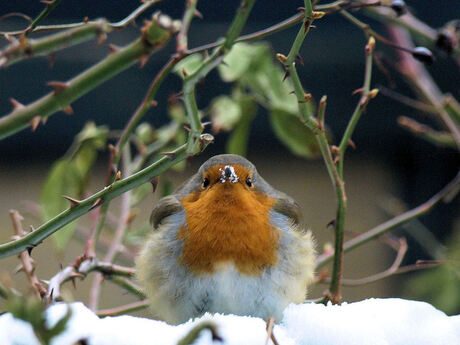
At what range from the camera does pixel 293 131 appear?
6.59 feet

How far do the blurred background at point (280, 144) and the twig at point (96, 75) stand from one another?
2616mm

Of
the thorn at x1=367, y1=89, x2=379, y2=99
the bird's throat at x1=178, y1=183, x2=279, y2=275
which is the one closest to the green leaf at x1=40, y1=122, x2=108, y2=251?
the bird's throat at x1=178, y1=183, x2=279, y2=275

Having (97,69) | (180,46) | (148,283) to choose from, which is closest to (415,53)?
(180,46)

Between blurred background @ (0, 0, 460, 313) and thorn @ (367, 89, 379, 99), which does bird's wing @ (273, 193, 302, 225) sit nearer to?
thorn @ (367, 89, 379, 99)

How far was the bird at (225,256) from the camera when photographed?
168 cm

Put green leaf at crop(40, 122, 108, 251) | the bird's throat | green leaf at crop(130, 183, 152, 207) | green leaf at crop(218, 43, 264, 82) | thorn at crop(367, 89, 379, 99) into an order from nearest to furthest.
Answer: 1. thorn at crop(367, 89, 379, 99)
2. the bird's throat
3. green leaf at crop(40, 122, 108, 251)
4. green leaf at crop(218, 43, 264, 82)
5. green leaf at crop(130, 183, 152, 207)

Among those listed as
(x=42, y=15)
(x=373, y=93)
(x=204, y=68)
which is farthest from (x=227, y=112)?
(x=204, y=68)

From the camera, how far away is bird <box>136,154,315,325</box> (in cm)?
168

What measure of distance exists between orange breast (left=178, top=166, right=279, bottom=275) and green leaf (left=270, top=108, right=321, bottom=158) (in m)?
0.19

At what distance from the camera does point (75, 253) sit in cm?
413

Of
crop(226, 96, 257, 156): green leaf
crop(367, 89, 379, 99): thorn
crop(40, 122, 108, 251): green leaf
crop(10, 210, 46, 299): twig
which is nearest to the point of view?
crop(10, 210, 46, 299): twig

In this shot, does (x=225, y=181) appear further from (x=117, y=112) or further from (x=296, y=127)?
(x=117, y=112)

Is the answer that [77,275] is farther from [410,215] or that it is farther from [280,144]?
[280,144]

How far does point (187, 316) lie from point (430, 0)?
2.81 meters
